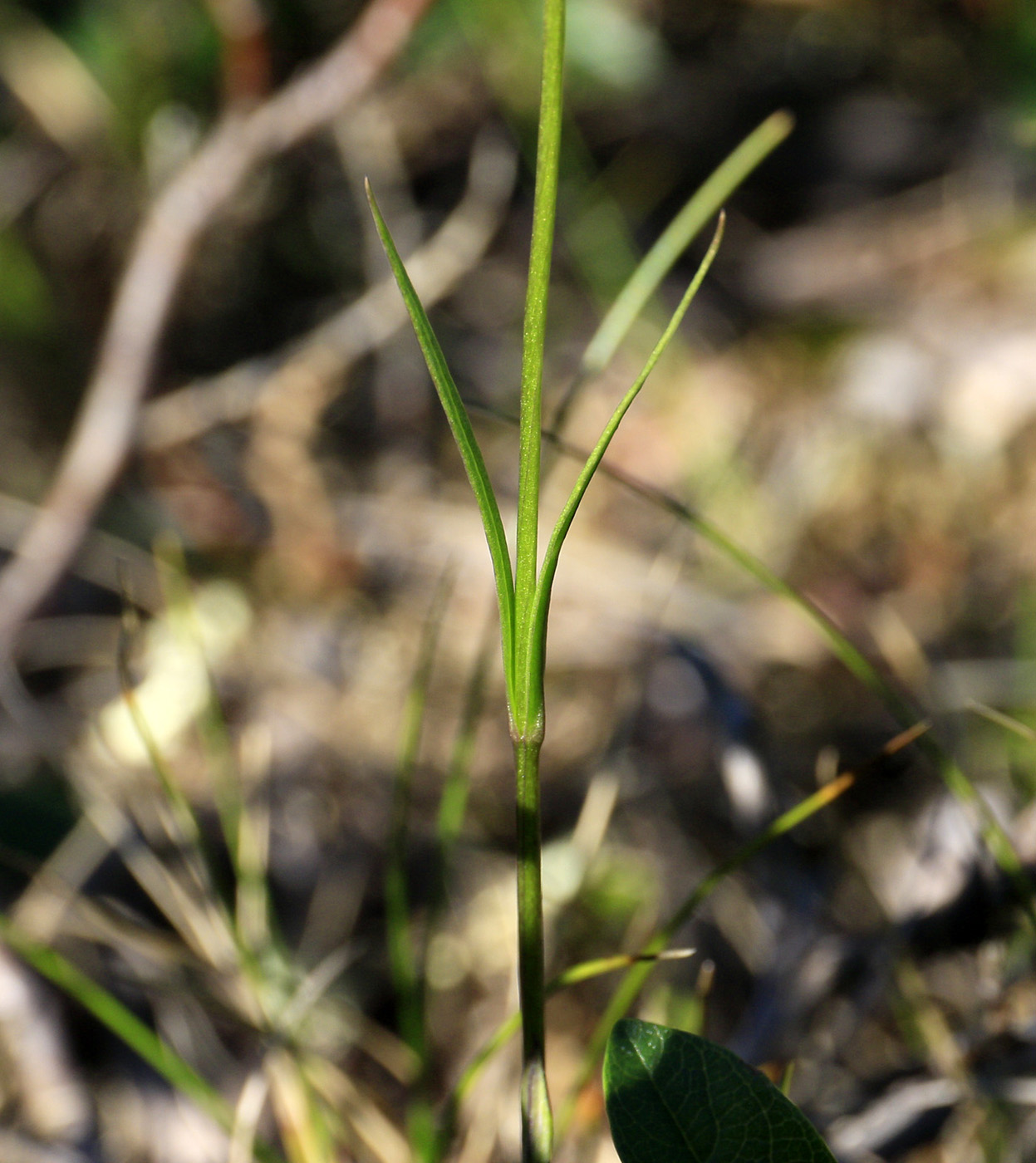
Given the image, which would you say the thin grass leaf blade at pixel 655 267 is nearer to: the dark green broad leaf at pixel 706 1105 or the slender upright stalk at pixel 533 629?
the slender upright stalk at pixel 533 629

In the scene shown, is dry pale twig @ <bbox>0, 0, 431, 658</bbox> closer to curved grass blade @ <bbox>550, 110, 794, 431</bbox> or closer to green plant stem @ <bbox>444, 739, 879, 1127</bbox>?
curved grass blade @ <bbox>550, 110, 794, 431</bbox>

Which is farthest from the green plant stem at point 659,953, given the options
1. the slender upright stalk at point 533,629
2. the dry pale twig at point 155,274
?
the dry pale twig at point 155,274

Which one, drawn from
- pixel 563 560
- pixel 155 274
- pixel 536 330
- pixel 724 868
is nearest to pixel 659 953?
pixel 724 868

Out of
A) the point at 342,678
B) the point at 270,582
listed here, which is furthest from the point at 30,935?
the point at 270,582

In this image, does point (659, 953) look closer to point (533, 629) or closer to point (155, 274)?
point (533, 629)

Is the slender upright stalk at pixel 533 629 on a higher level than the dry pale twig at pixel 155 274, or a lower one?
lower

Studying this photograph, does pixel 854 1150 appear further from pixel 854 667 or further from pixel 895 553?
pixel 895 553

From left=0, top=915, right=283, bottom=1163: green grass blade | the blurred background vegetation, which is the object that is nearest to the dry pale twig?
the blurred background vegetation
